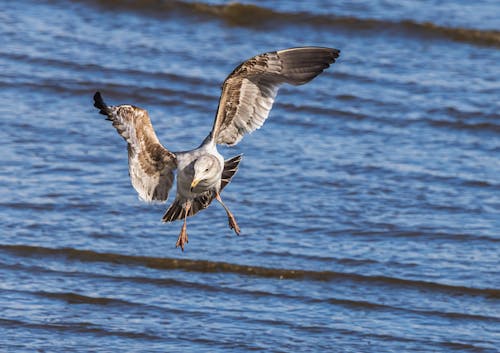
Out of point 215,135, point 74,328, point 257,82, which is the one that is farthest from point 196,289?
point 257,82

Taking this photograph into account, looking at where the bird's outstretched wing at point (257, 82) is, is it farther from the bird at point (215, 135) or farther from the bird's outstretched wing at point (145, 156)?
the bird's outstretched wing at point (145, 156)

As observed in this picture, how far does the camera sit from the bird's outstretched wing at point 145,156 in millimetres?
6836

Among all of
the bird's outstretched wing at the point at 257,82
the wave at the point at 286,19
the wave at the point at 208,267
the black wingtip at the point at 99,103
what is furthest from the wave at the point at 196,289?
the wave at the point at 286,19

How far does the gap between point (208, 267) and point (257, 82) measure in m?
1.54

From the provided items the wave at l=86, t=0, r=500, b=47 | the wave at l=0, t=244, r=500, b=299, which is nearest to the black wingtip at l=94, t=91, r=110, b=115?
the wave at l=0, t=244, r=500, b=299

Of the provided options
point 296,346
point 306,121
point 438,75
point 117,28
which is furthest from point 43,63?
point 296,346

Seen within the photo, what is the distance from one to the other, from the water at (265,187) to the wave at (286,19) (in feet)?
0.08

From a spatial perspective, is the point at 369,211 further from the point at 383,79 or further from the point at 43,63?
the point at 43,63

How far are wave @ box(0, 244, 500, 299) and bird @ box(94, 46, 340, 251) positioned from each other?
1.11m

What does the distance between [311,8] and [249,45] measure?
106 cm

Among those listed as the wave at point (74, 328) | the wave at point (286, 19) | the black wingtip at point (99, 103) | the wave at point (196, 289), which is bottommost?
the wave at point (74, 328)

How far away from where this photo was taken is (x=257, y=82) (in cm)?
743

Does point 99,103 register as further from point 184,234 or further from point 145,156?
point 184,234

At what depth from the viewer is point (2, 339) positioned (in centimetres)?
727
